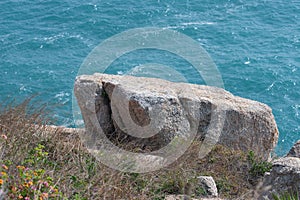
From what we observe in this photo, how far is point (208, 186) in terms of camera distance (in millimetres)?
7887

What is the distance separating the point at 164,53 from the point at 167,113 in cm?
1900

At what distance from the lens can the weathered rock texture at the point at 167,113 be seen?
381 inches

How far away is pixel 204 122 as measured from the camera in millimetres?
10352

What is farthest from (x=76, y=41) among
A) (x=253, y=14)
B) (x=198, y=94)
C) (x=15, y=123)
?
(x=15, y=123)

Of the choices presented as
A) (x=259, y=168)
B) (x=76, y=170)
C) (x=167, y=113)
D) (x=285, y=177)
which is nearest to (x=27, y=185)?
(x=76, y=170)

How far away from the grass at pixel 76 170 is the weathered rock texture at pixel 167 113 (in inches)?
29.8

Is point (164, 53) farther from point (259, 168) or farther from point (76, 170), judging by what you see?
point (76, 170)

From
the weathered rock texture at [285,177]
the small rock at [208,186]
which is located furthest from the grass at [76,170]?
the weathered rock texture at [285,177]

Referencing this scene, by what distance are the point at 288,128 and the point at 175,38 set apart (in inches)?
353

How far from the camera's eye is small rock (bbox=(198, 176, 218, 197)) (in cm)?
785

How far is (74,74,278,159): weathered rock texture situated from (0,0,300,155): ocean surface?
36.8 ft

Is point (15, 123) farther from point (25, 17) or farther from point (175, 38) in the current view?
point (25, 17)

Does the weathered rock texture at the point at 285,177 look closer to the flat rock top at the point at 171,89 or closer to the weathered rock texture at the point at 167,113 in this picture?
the weathered rock texture at the point at 167,113

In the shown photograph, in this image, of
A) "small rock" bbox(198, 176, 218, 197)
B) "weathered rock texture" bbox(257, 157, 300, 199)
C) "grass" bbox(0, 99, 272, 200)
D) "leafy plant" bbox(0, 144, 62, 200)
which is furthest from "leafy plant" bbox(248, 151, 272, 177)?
"leafy plant" bbox(0, 144, 62, 200)
